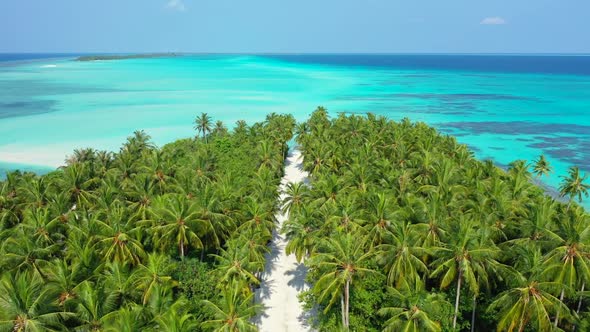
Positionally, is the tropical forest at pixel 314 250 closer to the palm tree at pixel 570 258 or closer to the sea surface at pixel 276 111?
the palm tree at pixel 570 258

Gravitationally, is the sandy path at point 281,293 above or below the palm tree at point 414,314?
below

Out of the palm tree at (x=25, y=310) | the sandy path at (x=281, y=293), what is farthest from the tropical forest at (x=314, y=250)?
the sandy path at (x=281, y=293)

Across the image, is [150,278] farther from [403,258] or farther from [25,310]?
[403,258]

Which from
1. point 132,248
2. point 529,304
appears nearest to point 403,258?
point 529,304

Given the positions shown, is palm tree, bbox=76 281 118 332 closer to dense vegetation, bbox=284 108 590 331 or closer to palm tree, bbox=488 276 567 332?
dense vegetation, bbox=284 108 590 331

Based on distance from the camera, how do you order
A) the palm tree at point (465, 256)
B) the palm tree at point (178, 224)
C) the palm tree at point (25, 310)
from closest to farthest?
the palm tree at point (25, 310) < the palm tree at point (465, 256) < the palm tree at point (178, 224)
